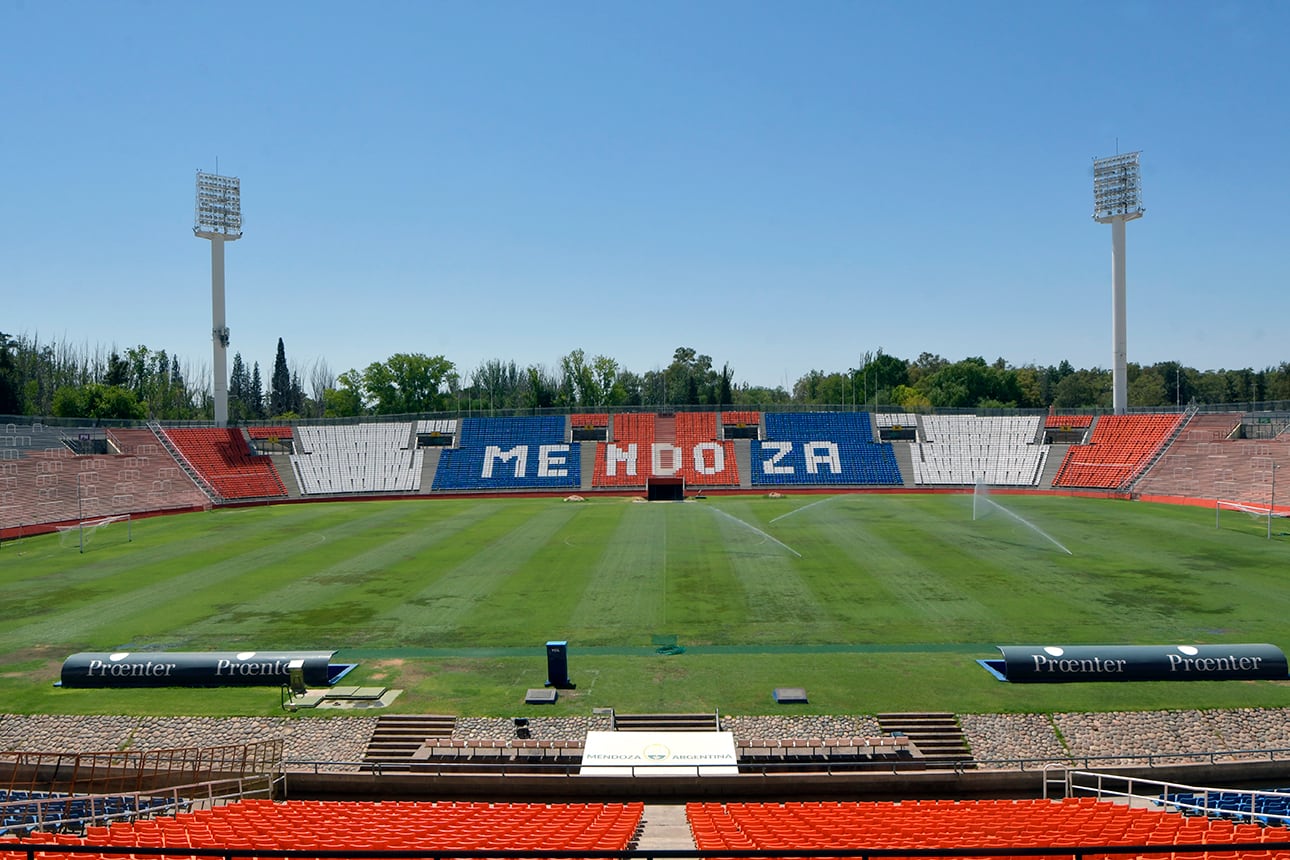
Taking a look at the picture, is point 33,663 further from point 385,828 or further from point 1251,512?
point 1251,512

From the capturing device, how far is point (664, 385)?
185 m

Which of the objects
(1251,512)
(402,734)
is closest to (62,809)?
(402,734)

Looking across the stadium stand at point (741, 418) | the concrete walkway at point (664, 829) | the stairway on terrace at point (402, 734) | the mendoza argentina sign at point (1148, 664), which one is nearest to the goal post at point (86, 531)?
the stairway on terrace at point (402, 734)

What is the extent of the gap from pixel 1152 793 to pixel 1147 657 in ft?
24.1

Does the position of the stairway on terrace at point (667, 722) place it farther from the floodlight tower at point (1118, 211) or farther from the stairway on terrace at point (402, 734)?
the floodlight tower at point (1118, 211)

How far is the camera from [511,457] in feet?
271

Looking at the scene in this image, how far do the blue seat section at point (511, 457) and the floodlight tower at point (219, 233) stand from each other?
2258 cm

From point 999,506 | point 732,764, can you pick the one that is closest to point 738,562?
point 732,764

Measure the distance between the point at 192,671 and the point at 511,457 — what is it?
188 ft

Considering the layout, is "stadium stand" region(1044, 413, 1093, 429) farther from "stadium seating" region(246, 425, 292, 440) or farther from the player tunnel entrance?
"stadium seating" region(246, 425, 292, 440)

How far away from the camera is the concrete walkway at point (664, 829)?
A: 46.5 feet

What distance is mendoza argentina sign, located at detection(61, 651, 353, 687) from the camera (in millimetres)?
25094

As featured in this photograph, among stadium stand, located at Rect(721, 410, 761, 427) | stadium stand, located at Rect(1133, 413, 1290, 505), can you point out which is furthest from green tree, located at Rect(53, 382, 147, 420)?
stadium stand, located at Rect(1133, 413, 1290, 505)

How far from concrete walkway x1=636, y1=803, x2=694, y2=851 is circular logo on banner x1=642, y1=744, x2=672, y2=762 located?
95cm
